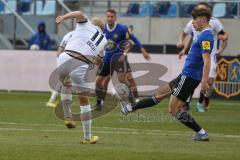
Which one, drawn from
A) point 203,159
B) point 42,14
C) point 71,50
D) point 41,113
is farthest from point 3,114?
point 42,14

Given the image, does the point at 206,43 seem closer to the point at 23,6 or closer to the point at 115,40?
the point at 115,40

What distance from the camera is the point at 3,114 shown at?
763 inches

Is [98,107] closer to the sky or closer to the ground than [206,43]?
closer to the ground

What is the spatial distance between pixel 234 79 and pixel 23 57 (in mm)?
7220

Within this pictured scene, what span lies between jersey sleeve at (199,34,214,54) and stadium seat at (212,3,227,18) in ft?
59.1

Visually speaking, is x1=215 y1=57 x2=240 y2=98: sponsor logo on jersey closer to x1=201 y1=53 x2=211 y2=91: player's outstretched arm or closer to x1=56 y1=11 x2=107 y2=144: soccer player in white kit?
x1=201 y1=53 x2=211 y2=91: player's outstretched arm

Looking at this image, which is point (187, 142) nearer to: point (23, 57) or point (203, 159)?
point (203, 159)

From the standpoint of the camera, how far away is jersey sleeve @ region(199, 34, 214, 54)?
14.0m

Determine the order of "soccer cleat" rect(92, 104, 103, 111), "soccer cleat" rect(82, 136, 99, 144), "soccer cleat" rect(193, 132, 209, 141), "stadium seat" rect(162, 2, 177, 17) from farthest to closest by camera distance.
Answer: "stadium seat" rect(162, 2, 177, 17), "soccer cleat" rect(92, 104, 103, 111), "soccer cleat" rect(193, 132, 209, 141), "soccer cleat" rect(82, 136, 99, 144)

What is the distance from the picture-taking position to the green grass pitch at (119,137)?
38.9 ft

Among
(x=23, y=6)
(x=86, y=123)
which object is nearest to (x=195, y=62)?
(x=86, y=123)

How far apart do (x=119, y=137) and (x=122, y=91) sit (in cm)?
959

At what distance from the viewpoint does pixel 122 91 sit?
24141 millimetres

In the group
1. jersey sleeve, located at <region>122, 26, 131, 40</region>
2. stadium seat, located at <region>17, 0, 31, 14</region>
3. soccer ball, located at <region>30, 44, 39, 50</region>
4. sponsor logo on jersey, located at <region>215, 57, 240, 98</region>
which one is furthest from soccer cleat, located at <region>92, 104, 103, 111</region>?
stadium seat, located at <region>17, 0, 31, 14</region>
